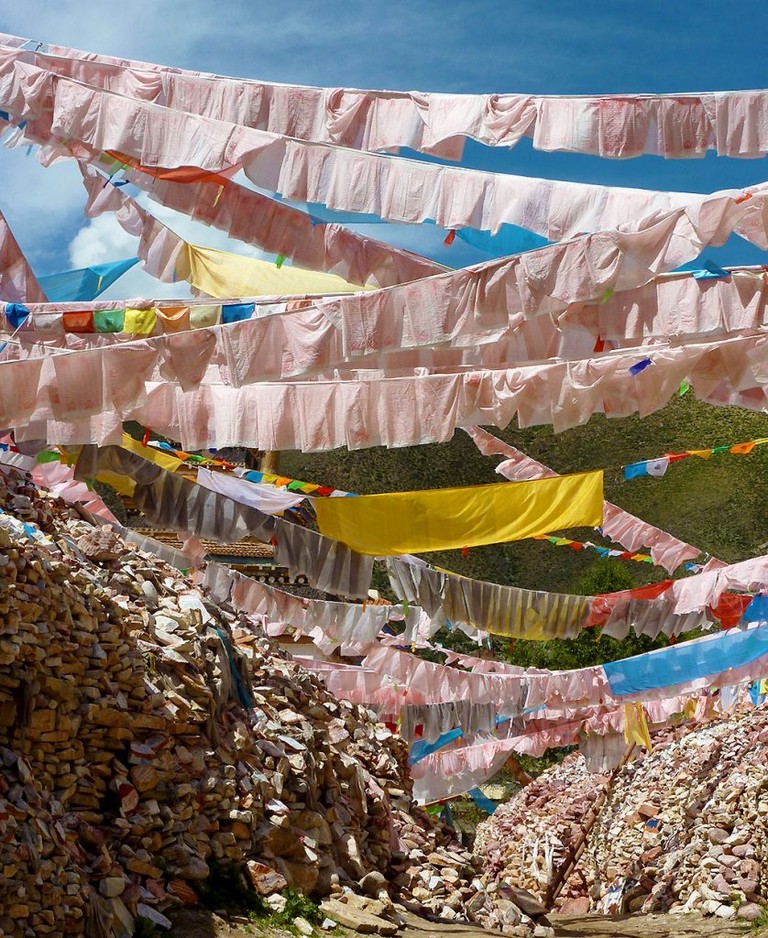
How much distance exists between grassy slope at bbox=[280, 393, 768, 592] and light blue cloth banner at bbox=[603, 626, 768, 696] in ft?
97.3

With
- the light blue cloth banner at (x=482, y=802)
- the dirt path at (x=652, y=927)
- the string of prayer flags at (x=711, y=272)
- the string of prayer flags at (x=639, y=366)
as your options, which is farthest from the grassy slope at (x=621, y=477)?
the string of prayer flags at (x=711, y=272)

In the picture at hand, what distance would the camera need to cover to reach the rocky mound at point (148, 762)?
23.1ft

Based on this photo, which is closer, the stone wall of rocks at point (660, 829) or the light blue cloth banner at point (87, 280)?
the light blue cloth banner at point (87, 280)

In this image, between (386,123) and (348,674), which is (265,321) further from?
(348,674)

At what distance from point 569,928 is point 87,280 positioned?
870 cm

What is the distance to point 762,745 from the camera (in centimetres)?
1498

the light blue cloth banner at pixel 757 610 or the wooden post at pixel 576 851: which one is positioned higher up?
the light blue cloth banner at pixel 757 610

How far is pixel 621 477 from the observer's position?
4912 cm

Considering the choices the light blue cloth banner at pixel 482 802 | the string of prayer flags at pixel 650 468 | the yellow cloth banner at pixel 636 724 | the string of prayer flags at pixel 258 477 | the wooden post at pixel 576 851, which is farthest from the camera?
the light blue cloth banner at pixel 482 802

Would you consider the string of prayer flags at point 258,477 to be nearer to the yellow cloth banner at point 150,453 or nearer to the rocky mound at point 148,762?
the yellow cloth banner at point 150,453

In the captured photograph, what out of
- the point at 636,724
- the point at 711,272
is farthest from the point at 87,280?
the point at 636,724

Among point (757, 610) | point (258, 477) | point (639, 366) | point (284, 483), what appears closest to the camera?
point (639, 366)

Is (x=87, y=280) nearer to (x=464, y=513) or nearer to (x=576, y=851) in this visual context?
(x=464, y=513)

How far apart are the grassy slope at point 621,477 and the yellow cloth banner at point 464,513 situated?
108 ft
